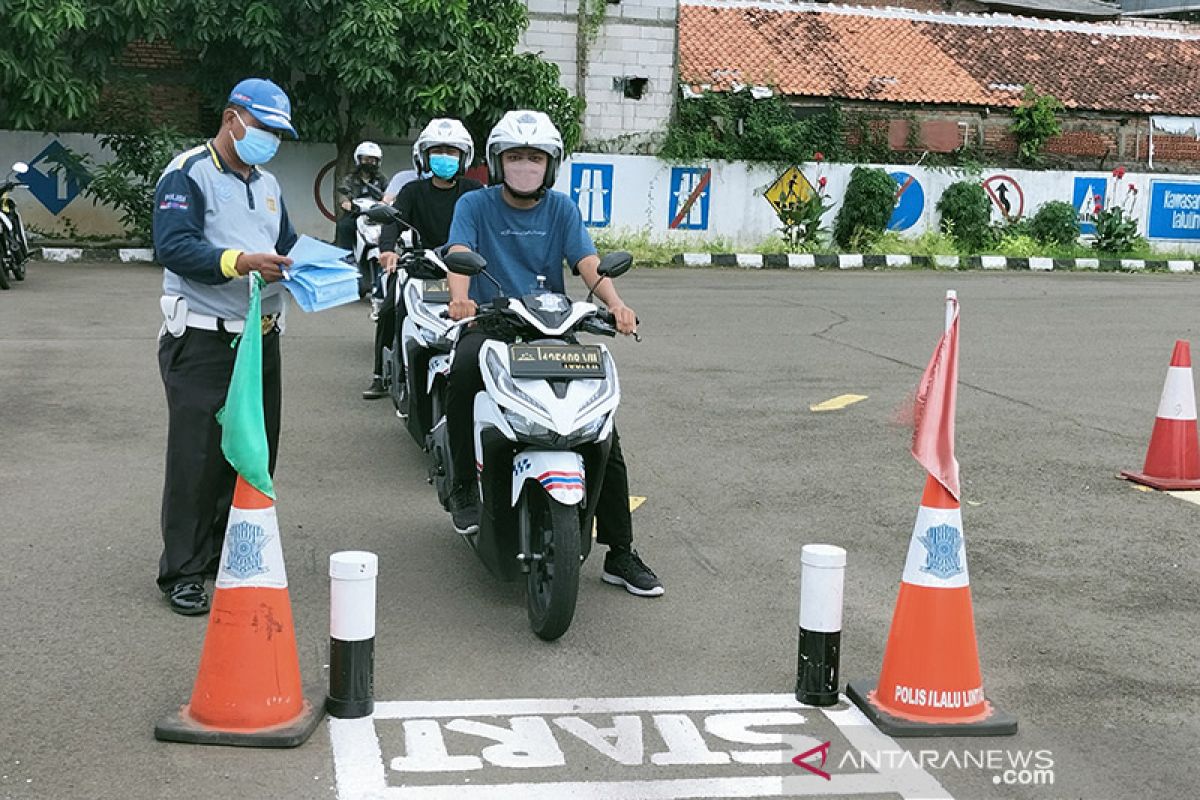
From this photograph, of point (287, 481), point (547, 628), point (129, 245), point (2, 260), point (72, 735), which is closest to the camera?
point (72, 735)

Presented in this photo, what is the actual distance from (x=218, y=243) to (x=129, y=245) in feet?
59.8

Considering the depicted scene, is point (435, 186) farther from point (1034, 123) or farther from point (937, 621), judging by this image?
point (1034, 123)

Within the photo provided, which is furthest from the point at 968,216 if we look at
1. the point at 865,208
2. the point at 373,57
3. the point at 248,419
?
the point at 248,419

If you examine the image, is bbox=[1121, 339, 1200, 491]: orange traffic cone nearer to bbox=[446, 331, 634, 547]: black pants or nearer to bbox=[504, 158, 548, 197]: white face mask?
bbox=[446, 331, 634, 547]: black pants

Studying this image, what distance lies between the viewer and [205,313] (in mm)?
6035

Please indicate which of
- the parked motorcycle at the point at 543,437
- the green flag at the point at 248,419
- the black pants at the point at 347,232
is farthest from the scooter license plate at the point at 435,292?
the black pants at the point at 347,232

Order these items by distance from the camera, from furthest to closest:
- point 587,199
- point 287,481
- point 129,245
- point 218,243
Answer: point 587,199 → point 129,245 → point 287,481 → point 218,243

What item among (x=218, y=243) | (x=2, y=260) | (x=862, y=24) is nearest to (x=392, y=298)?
(x=218, y=243)

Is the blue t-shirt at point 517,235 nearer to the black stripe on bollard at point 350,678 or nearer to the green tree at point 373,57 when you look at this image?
the black stripe on bollard at point 350,678

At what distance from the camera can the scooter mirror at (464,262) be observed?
19.2ft

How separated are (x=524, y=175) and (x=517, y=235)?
0.90 ft

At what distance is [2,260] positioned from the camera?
681 inches

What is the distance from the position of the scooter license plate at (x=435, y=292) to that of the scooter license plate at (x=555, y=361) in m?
2.81

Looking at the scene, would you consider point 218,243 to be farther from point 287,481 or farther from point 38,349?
point 38,349
